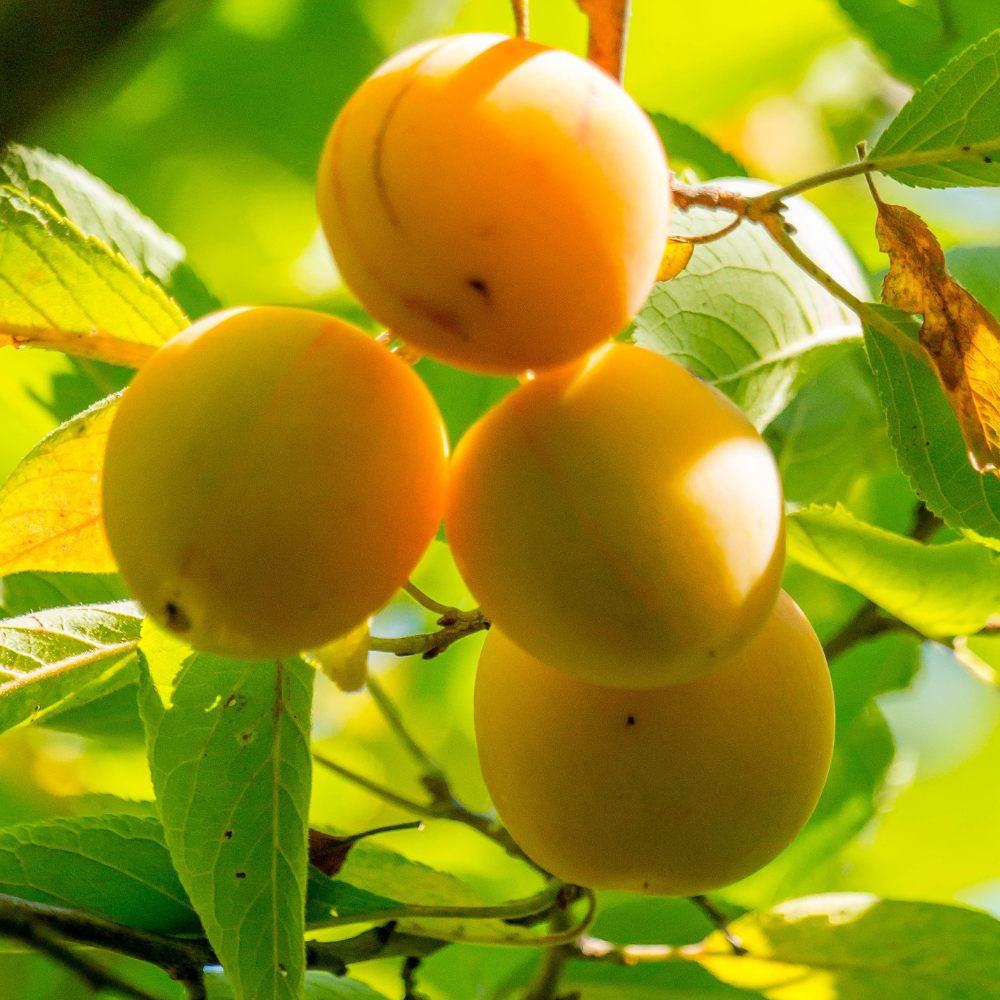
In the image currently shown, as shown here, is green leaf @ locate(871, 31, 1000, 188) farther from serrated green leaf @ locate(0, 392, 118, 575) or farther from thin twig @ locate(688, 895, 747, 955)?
thin twig @ locate(688, 895, 747, 955)

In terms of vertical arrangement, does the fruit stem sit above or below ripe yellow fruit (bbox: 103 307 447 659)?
above

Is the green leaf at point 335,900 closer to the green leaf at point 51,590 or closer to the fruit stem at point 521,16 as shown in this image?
the green leaf at point 51,590

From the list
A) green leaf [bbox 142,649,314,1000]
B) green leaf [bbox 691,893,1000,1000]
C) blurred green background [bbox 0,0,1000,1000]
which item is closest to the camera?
green leaf [bbox 142,649,314,1000]

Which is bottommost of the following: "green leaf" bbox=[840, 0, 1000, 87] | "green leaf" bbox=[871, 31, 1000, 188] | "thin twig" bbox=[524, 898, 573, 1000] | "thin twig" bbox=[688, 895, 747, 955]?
"thin twig" bbox=[524, 898, 573, 1000]

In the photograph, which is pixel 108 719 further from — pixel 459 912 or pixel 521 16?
pixel 521 16

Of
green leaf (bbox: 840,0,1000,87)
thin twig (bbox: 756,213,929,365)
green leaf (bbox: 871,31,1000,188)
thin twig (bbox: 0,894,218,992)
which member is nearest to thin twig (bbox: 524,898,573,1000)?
thin twig (bbox: 0,894,218,992)

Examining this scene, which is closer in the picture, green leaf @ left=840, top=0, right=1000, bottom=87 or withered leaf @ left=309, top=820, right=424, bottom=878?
withered leaf @ left=309, top=820, right=424, bottom=878

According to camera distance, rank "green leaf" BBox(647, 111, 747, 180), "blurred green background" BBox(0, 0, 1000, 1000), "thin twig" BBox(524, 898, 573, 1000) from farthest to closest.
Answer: "blurred green background" BBox(0, 0, 1000, 1000) → "green leaf" BBox(647, 111, 747, 180) → "thin twig" BBox(524, 898, 573, 1000)

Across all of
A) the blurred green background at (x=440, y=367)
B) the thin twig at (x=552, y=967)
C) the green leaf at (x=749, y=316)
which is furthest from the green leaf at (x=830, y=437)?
the thin twig at (x=552, y=967)
